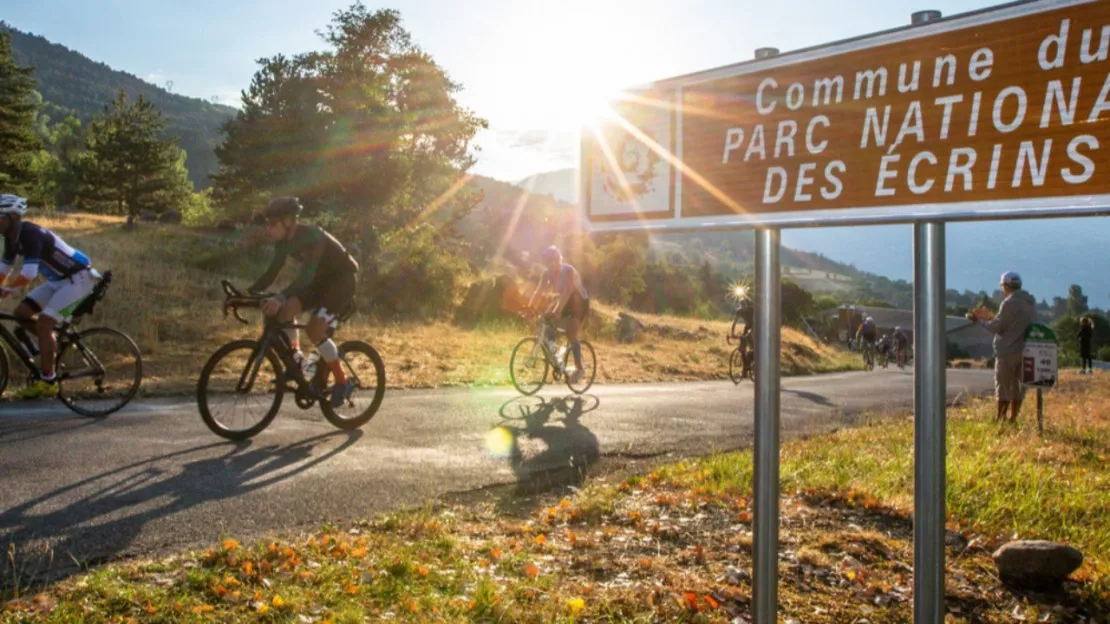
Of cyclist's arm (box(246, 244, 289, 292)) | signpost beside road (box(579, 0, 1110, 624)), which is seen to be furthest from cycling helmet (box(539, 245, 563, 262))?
signpost beside road (box(579, 0, 1110, 624))

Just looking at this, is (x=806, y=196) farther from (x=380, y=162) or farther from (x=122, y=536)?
(x=380, y=162)

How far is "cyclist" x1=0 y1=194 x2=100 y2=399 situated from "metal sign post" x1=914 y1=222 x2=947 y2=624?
7.79 m

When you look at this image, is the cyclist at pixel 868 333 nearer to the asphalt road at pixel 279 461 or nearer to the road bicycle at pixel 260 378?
the asphalt road at pixel 279 461

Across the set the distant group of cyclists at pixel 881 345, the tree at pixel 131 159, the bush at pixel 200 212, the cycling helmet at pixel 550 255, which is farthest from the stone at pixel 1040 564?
the tree at pixel 131 159

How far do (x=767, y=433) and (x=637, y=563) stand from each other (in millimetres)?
2100

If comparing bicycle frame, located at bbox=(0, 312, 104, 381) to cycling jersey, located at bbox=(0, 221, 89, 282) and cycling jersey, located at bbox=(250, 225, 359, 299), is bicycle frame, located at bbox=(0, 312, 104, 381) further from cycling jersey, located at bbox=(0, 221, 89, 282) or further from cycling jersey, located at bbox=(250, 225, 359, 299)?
cycling jersey, located at bbox=(250, 225, 359, 299)

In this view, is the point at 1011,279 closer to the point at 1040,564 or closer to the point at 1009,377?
the point at 1009,377

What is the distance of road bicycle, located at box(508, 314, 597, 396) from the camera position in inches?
442

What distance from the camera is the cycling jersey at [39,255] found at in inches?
281

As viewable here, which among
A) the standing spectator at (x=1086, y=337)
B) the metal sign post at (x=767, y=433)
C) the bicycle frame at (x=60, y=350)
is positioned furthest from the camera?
the standing spectator at (x=1086, y=337)

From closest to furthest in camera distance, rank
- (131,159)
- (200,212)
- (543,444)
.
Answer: (543,444)
(131,159)
(200,212)

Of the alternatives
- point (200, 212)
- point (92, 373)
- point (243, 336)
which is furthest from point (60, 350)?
point (200, 212)

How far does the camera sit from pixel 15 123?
47.4 meters

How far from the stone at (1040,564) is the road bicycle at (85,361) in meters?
7.93
